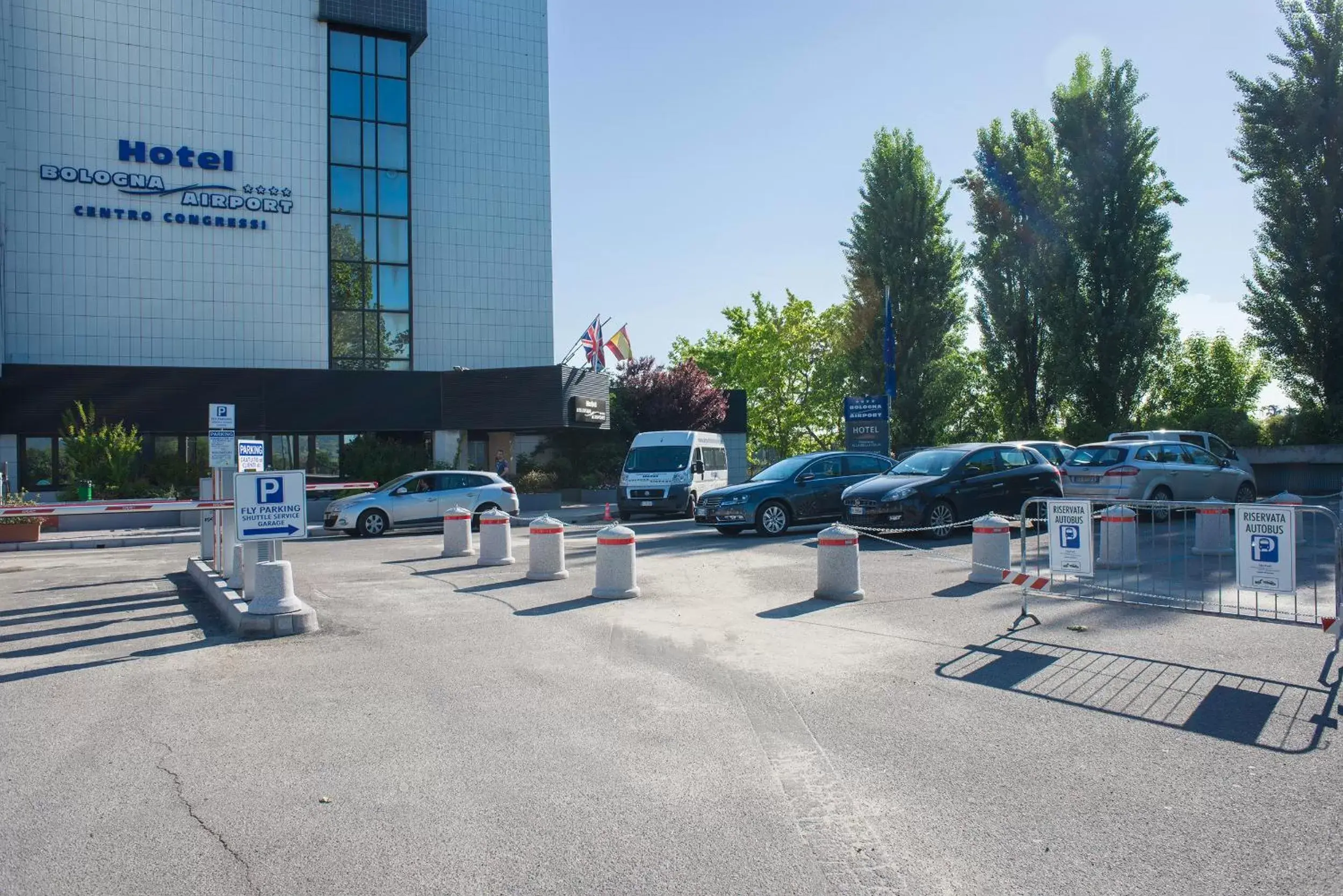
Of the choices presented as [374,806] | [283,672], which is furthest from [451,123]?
[374,806]

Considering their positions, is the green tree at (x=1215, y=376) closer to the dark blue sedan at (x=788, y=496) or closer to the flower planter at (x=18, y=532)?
the dark blue sedan at (x=788, y=496)

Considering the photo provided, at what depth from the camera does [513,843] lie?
14.2 feet

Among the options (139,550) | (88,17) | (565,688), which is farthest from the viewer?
(88,17)

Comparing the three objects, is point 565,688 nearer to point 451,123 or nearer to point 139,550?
point 139,550

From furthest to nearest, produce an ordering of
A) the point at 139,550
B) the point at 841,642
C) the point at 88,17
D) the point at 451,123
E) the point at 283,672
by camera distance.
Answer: the point at 451,123, the point at 88,17, the point at 139,550, the point at 841,642, the point at 283,672

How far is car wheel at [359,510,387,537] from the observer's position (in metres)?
22.6

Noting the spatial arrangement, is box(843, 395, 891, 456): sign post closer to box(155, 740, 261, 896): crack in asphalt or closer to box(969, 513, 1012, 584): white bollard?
box(969, 513, 1012, 584): white bollard

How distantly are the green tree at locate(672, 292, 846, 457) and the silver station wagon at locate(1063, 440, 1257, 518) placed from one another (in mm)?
41906

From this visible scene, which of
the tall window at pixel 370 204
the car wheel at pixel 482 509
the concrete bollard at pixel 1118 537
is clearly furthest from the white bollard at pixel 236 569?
the tall window at pixel 370 204

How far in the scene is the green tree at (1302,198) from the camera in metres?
27.5

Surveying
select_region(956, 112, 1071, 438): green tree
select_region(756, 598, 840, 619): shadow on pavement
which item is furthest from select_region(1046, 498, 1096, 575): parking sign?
select_region(956, 112, 1071, 438): green tree

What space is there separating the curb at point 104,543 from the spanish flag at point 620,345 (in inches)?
749

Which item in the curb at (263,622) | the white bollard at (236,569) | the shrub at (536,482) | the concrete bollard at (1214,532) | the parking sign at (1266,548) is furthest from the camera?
the shrub at (536,482)

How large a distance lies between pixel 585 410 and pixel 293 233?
1187cm
